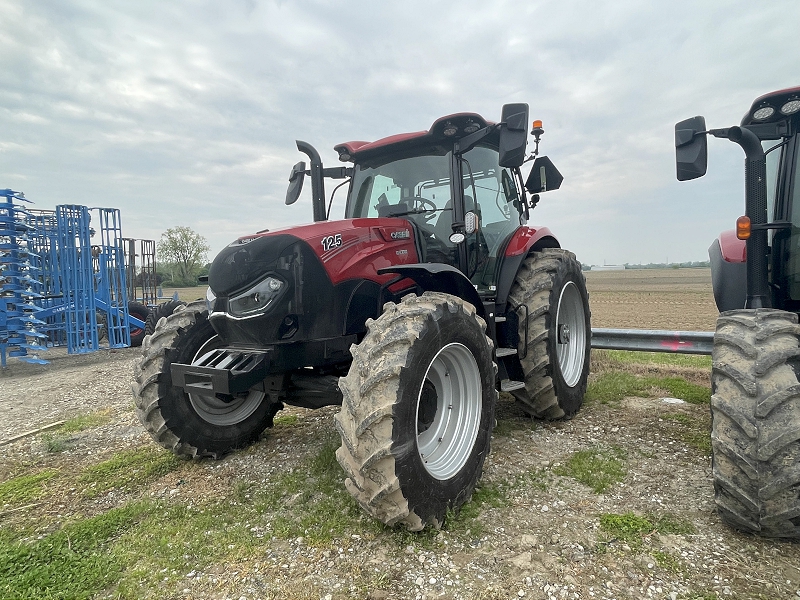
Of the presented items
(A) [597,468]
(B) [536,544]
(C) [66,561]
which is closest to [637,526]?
(B) [536,544]

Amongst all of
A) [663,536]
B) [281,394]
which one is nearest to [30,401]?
[281,394]

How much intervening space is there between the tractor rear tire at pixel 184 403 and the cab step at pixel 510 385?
2.09 meters

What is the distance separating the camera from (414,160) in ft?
13.5

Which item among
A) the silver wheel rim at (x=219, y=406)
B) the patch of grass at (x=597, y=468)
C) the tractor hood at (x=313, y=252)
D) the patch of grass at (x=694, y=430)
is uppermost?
the tractor hood at (x=313, y=252)

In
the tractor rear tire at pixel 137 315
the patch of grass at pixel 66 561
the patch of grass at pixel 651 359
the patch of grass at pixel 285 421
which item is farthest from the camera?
the tractor rear tire at pixel 137 315

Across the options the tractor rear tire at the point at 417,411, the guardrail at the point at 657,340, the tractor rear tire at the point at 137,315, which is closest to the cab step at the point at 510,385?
the tractor rear tire at the point at 417,411

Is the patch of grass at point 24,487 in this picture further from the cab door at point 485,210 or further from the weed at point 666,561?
the weed at point 666,561

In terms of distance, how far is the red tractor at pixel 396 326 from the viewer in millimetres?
2516

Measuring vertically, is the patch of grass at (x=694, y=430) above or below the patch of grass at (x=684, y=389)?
below

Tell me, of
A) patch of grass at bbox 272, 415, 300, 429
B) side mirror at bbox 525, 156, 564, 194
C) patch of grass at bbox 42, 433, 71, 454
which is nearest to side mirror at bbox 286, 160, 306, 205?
patch of grass at bbox 272, 415, 300, 429

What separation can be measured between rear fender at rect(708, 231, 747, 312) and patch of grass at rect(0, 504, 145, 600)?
4125 millimetres

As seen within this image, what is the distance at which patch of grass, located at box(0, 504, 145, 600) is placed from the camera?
2.33 meters

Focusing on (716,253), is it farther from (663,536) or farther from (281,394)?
(281,394)

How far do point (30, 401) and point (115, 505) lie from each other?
14.4 feet
